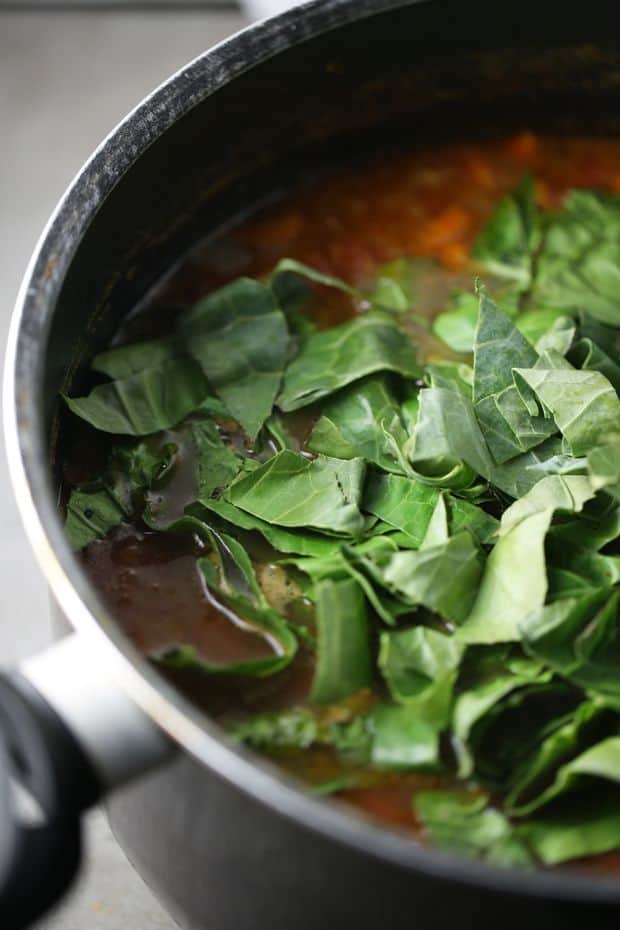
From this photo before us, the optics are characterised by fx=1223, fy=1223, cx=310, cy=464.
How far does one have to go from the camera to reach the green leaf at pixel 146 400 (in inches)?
52.9

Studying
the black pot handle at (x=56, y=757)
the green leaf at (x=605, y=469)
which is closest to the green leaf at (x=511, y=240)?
the green leaf at (x=605, y=469)

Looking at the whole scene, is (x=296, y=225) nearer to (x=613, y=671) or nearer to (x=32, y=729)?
(x=613, y=671)

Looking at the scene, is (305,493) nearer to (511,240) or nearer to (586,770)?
(586,770)

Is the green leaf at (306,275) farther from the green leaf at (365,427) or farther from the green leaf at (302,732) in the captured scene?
the green leaf at (302,732)

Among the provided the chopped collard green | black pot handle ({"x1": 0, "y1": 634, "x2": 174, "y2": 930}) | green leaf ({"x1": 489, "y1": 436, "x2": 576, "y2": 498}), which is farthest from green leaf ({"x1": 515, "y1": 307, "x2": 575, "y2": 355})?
black pot handle ({"x1": 0, "y1": 634, "x2": 174, "y2": 930})

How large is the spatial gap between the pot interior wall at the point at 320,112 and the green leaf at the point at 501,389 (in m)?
0.42

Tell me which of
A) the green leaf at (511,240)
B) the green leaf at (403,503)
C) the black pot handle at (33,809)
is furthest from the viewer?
the green leaf at (511,240)

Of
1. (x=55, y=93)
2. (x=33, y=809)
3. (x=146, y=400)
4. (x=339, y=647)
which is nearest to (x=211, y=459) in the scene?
(x=146, y=400)

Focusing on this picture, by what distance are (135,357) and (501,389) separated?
432 millimetres

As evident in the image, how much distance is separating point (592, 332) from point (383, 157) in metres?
0.52

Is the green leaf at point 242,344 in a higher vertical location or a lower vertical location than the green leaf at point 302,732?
higher

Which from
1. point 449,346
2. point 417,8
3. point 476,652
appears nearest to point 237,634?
point 476,652

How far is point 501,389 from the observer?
4.36 feet

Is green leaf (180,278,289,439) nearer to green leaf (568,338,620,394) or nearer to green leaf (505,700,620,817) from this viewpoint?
green leaf (568,338,620,394)
